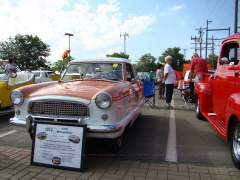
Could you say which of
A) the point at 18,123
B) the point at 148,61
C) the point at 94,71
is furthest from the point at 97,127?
the point at 148,61

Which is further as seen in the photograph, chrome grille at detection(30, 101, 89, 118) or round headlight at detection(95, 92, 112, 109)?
chrome grille at detection(30, 101, 89, 118)

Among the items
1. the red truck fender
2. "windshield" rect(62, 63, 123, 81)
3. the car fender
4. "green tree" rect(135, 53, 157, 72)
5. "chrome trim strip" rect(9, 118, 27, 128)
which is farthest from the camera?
"green tree" rect(135, 53, 157, 72)

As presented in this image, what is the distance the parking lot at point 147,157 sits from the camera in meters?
2.94

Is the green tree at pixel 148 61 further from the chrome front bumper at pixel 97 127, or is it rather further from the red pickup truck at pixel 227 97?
the chrome front bumper at pixel 97 127

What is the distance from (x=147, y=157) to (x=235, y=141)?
1.33m

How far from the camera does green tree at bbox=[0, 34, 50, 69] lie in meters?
48.5

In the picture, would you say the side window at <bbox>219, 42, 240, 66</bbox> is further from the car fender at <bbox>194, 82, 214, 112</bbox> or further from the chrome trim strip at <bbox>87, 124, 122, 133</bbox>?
the chrome trim strip at <bbox>87, 124, 122, 133</bbox>

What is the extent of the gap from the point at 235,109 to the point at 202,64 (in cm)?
450

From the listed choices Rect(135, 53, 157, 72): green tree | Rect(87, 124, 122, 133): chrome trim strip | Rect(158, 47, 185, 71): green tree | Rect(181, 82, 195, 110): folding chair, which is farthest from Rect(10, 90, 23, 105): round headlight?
Rect(158, 47, 185, 71): green tree

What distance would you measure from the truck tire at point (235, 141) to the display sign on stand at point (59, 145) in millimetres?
2104

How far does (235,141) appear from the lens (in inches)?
123

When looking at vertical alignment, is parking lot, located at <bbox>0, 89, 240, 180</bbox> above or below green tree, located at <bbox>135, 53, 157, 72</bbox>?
below

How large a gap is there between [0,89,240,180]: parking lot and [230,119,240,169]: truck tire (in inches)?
6.0

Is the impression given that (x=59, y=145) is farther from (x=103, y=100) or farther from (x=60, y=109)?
(x=103, y=100)
